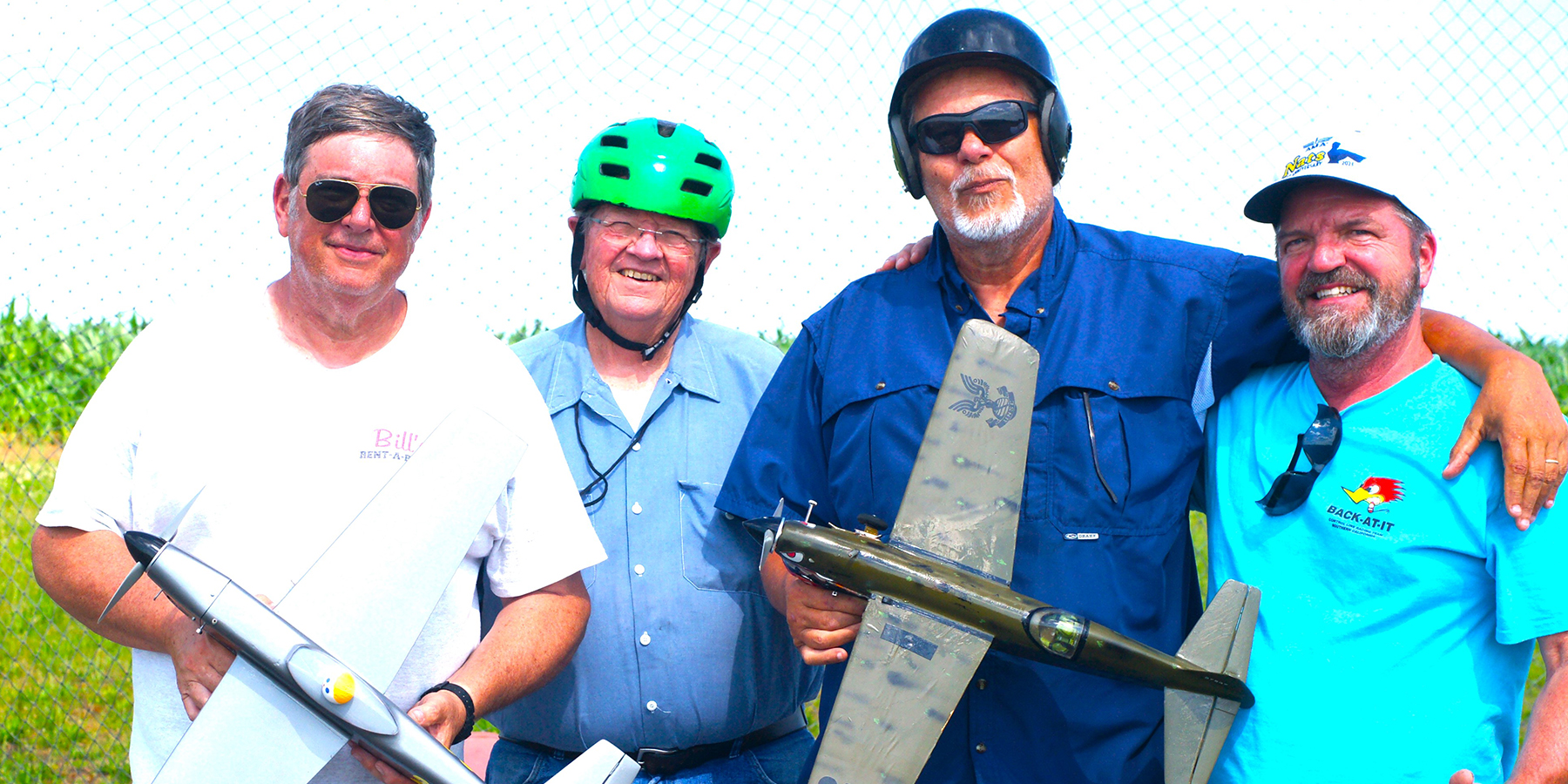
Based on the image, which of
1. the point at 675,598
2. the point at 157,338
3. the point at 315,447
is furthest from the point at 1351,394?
the point at 157,338

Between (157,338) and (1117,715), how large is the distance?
2900mm

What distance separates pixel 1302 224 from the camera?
3143 millimetres

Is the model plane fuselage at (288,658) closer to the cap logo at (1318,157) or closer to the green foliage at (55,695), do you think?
the cap logo at (1318,157)

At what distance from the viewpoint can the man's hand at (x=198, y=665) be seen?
105 inches

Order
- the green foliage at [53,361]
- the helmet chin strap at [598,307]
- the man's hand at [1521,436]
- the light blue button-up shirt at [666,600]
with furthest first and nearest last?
the green foliage at [53,361] < the helmet chin strap at [598,307] < the light blue button-up shirt at [666,600] < the man's hand at [1521,436]

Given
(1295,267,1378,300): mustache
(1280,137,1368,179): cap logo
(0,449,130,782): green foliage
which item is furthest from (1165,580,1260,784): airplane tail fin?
(0,449,130,782): green foliage

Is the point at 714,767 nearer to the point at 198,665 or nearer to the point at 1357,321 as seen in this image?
the point at 198,665

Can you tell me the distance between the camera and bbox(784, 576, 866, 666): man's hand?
3.08 meters

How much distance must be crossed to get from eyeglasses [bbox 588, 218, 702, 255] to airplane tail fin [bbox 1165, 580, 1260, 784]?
7.37ft

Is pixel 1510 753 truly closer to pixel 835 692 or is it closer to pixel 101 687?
pixel 835 692

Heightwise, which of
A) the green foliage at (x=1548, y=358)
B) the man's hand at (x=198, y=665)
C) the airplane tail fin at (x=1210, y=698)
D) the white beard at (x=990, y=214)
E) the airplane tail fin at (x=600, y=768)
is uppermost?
the green foliage at (x=1548, y=358)

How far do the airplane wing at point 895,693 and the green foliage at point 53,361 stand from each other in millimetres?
10609

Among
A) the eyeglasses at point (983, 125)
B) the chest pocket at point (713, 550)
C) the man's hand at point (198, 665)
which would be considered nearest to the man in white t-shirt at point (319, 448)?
the man's hand at point (198, 665)

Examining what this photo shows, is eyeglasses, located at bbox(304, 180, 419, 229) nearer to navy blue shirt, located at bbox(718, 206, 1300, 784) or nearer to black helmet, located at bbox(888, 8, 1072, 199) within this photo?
navy blue shirt, located at bbox(718, 206, 1300, 784)
